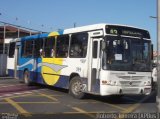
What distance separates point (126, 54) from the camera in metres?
14.7

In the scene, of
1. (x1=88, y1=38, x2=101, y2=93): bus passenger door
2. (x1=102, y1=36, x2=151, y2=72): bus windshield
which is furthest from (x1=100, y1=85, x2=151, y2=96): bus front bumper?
(x1=102, y1=36, x2=151, y2=72): bus windshield

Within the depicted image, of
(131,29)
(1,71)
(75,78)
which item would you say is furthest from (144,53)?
(1,71)

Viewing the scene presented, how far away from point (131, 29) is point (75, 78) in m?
3.21

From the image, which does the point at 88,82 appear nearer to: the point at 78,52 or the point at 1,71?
the point at 78,52

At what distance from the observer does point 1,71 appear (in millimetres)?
31172

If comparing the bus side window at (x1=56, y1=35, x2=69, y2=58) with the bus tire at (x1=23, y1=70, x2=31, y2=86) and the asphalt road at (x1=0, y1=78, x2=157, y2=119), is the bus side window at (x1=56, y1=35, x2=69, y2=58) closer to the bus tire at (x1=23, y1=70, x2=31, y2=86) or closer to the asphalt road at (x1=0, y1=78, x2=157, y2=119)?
the asphalt road at (x1=0, y1=78, x2=157, y2=119)

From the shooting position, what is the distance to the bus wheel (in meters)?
16.0

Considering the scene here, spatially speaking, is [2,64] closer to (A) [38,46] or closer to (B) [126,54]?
(A) [38,46]

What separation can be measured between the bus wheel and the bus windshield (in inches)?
A: 79.8

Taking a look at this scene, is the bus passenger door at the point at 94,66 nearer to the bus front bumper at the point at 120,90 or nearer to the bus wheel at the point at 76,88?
the bus front bumper at the point at 120,90

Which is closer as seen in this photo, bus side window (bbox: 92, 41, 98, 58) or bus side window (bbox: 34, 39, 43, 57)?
bus side window (bbox: 92, 41, 98, 58)

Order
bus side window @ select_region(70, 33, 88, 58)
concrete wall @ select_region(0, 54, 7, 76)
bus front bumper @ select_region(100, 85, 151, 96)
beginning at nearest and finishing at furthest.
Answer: bus front bumper @ select_region(100, 85, 151, 96) → bus side window @ select_region(70, 33, 88, 58) → concrete wall @ select_region(0, 54, 7, 76)

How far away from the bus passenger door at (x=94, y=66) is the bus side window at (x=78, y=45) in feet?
1.94

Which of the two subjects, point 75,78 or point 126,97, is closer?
point 75,78
